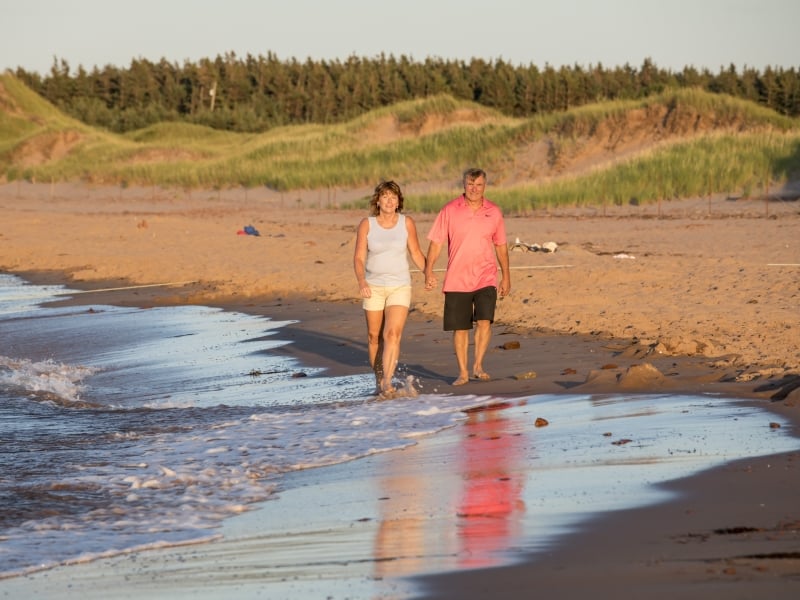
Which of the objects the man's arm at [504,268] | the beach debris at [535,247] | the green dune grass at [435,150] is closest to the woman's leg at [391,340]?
the man's arm at [504,268]

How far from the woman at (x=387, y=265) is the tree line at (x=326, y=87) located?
216 feet

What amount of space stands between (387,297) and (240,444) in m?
2.27

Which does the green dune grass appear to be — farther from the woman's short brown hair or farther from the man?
the woman's short brown hair

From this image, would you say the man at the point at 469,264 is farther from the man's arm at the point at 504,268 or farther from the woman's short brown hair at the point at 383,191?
the woman's short brown hair at the point at 383,191

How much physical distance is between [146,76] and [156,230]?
212 feet

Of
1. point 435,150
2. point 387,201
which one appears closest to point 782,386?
point 387,201

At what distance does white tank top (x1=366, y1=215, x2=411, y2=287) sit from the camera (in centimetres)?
917

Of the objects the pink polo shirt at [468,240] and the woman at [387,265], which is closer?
the woman at [387,265]

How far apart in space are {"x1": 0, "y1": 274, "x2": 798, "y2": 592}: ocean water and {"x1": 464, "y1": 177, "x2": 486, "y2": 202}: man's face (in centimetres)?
153

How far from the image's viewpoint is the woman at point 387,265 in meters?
9.14

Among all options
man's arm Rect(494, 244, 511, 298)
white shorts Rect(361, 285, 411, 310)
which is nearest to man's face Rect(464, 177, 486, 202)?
man's arm Rect(494, 244, 511, 298)

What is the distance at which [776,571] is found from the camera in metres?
4.02

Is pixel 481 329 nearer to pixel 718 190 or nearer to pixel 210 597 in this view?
pixel 210 597

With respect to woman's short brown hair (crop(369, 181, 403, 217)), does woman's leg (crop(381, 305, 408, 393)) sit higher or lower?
lower
